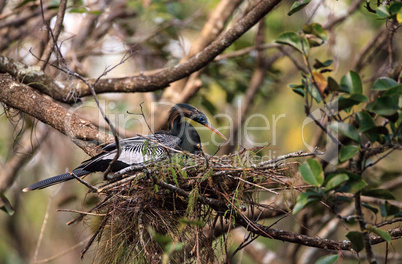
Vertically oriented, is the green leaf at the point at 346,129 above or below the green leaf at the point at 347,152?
above

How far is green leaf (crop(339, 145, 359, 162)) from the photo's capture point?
7.14 ft

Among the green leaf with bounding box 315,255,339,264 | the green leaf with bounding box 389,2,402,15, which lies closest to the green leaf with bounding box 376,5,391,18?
the green leaf with bounding box 389,2,402,15

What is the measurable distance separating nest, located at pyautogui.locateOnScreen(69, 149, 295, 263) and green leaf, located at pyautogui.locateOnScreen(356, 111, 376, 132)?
1046mm

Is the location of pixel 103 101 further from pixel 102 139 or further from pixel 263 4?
pixel 263 4

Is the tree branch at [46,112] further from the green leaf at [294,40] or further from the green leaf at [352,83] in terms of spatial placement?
the green leaf at [352,83]

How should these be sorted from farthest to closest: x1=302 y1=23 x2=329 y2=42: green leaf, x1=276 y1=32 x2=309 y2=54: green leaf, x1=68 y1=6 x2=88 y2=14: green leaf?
x1=68 y1=6 x2=88 y2=14: green leaf
x1=302 y1=23 x2=329 y2=42: green leaf
x1=276 y1=32 x2=309 y2=54: green leaf

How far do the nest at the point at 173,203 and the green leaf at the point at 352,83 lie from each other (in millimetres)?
1085

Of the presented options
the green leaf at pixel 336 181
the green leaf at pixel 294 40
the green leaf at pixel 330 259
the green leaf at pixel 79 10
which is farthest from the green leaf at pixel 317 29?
the green leaf at pixel 79 10

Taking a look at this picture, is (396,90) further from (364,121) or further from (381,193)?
(381,193)

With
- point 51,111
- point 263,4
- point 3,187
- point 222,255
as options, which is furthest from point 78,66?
point 222,255

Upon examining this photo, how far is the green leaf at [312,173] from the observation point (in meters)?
2.21

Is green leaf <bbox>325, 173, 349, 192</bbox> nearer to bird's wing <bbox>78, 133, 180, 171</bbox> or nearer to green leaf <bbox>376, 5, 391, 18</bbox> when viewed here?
green leaf <bbox>376, 5, 391, 18</bbox>

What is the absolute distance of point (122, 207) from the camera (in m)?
3.09

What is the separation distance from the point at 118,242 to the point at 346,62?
27.9 ft
